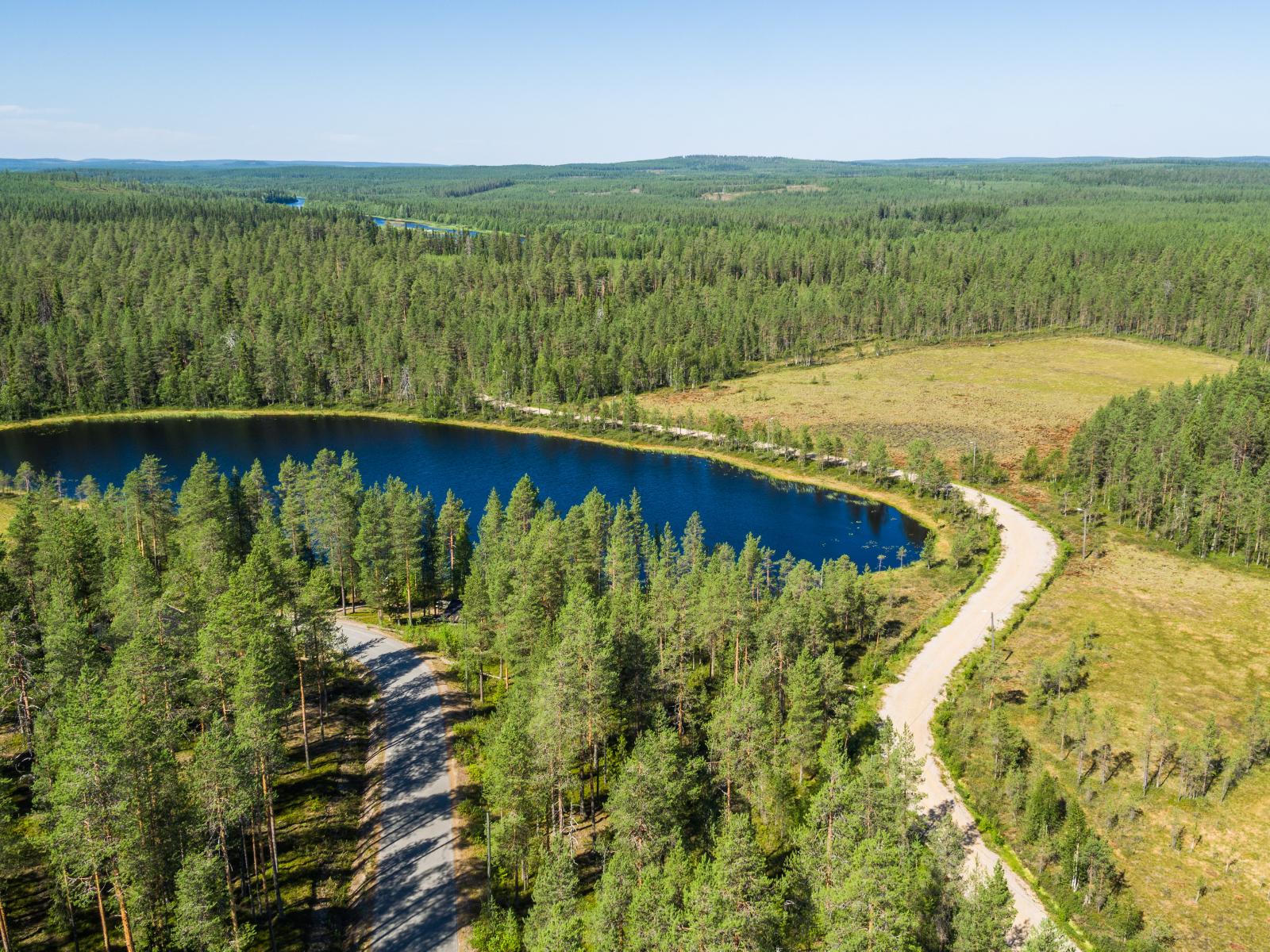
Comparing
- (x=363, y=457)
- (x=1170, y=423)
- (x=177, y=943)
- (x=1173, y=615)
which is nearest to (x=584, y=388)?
(x=363, y=457)

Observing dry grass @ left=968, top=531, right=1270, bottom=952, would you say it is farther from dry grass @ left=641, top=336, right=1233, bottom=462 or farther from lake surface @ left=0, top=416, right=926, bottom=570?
dry grass @ left=641, top=336, right=1233, bottom=462

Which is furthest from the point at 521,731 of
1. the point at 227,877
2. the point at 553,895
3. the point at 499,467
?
the point at 499,467

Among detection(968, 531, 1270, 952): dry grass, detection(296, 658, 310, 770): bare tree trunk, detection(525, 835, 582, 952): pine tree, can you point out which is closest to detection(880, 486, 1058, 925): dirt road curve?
detection(968, 531, 1270, 952): dry grass

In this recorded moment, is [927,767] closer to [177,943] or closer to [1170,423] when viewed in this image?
[177,943]

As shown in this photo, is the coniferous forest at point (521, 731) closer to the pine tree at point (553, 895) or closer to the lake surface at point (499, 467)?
the pine tree at point (553, 895)

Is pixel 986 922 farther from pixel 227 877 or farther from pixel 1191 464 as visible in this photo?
pixel 1191 464
